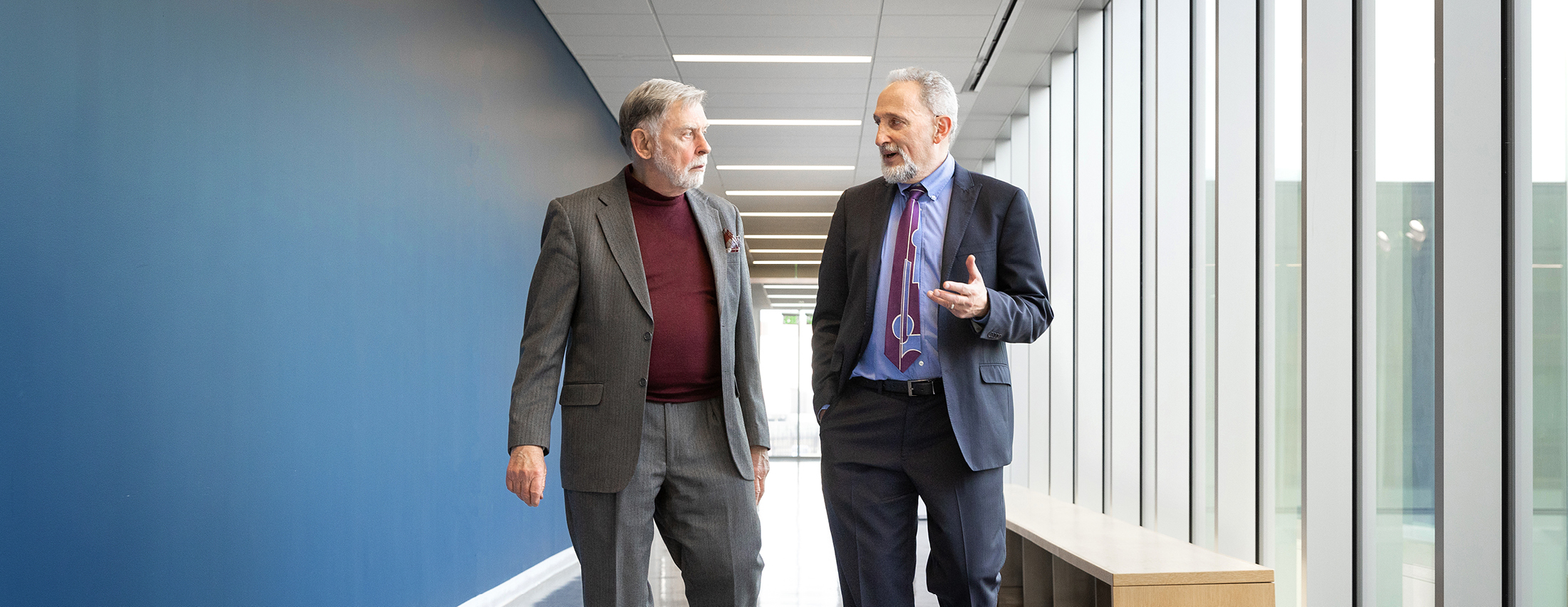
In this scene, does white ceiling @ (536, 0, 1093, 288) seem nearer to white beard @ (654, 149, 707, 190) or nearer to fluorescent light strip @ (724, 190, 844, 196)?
fluorescent light strip @ (724, 190, 844, 196)

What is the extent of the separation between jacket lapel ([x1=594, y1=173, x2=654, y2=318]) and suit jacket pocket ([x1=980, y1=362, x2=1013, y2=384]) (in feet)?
2.13

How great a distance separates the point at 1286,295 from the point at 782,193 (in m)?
7.77

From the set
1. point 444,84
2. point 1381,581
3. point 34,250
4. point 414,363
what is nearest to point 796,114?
point 444,84

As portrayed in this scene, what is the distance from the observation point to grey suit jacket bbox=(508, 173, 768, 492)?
1973 millimetres

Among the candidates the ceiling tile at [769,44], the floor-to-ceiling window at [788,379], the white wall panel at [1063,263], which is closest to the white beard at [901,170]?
the ceiling tile at [769,44]

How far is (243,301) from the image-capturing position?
2607 millimetres

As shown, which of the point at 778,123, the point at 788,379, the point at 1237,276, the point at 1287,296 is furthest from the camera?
the point at 788,379

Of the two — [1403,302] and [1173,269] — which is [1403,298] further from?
[1173,269]

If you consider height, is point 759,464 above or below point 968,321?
below

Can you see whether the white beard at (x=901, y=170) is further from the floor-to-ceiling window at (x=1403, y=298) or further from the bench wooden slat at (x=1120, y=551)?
the bench wooden slat at (x=1120, y=551)

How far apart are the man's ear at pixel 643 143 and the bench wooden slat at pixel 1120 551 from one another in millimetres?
1893

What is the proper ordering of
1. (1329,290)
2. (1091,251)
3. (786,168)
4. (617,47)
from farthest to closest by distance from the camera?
(786,168), (617,47), (1091,251), (1329,290)

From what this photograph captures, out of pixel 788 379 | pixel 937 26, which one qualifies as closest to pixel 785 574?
pixel 937 26

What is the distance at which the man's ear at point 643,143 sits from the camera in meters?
2.13
